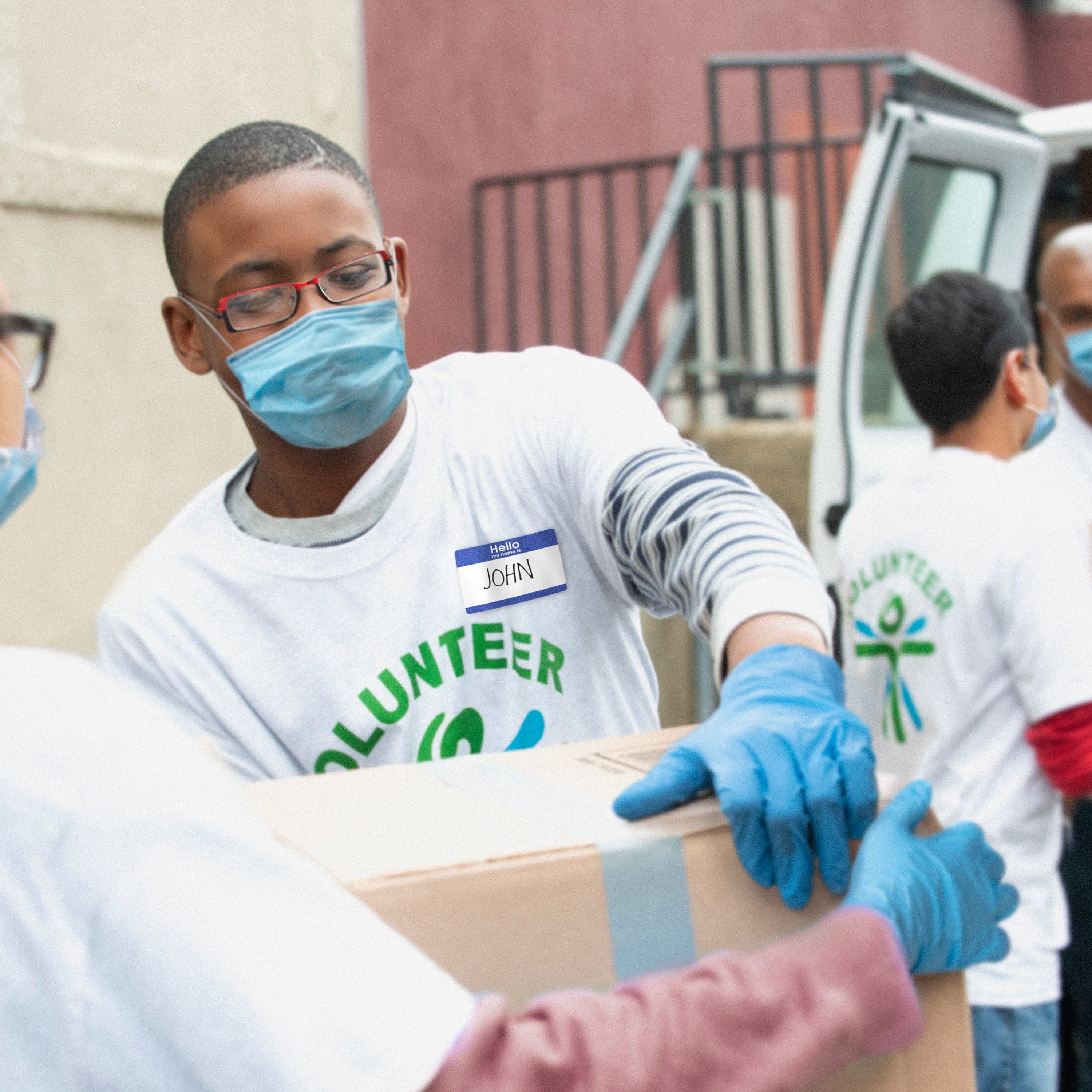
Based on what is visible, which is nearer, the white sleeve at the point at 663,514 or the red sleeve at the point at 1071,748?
the white sleeve at the point at 663,514

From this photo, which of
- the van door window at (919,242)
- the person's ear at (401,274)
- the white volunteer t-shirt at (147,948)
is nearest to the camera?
the white volunteer t-shirt at (147,948)

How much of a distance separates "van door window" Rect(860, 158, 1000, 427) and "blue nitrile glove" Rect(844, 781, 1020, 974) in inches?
116

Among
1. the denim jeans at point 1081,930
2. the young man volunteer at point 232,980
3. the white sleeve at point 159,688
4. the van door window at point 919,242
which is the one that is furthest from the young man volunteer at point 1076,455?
the young man volunteer at point 232,980

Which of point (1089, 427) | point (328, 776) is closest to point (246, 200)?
point (328, 776)

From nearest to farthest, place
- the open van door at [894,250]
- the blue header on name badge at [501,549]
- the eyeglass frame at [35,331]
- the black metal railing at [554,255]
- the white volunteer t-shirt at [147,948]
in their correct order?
the white volunteer t-shirt at [147,948] < the eyeglass frame at [35,331] < the blue header on name badge at [501,549] < the open van door at [894,250] < the black metal railing at [554,255]

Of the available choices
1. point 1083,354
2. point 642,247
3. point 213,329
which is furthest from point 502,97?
point 213,329

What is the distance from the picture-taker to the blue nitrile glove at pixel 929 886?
981 millimetres

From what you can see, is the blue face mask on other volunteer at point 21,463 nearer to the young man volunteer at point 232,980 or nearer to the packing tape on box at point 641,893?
the young man volunteer at point 232,980

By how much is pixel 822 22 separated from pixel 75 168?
675 centimetres

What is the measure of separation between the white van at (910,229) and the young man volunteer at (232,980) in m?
2.60

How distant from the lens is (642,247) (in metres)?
6.63

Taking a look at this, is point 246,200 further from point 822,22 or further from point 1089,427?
point 822,22

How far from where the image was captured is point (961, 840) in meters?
1.11

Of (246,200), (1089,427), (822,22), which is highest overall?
(822,22)
